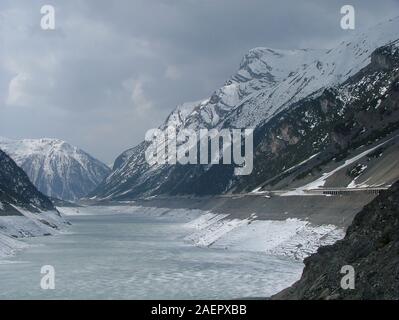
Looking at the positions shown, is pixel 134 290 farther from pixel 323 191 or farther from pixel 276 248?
pixel 323 191

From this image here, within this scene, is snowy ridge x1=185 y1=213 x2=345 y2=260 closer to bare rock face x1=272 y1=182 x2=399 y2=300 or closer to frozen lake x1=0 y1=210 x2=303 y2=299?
frozen lake x1=0 y1=210 x2=303 y2=299

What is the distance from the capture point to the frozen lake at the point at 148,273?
1769 inches

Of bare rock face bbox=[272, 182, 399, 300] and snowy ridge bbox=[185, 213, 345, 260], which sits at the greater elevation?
snowy ridge bbox=[185, 213, 345, 260]

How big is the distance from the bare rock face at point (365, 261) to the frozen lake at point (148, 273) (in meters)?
11.5

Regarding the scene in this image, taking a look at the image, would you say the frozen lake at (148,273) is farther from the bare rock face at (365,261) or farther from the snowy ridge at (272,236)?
the bare rock face at (365,261)

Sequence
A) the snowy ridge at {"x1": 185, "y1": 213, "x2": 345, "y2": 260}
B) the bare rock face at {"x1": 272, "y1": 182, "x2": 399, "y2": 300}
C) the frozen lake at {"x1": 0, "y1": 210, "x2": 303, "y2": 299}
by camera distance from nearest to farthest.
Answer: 1. the bare rock face at {"x1": 272, "y1": 182, "x2": 399, "y2": 300}
2. the frozen lake at {"x1": 0, "y1": 210, "x2": 303, "y2": 299}
3. the snowy ridge at {"x1": 185, "y1": 213, "x2": 345, "y2": 260}

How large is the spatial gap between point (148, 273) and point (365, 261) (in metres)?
33.3

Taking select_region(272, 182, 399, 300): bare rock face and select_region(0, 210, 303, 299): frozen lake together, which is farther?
select_region(0, 210, 303, 299): frozen lake

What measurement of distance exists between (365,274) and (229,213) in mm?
101635

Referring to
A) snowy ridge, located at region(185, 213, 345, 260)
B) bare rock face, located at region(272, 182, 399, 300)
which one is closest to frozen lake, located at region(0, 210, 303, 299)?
snowy ridge, located at region(185, 213, 345, 260)

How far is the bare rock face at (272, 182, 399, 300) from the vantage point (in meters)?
23.6

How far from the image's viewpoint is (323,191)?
9544cm

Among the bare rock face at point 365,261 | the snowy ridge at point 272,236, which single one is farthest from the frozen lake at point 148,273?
the bare rock face at point 365,261

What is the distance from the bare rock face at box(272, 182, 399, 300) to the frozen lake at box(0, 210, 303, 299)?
11.5 meters
